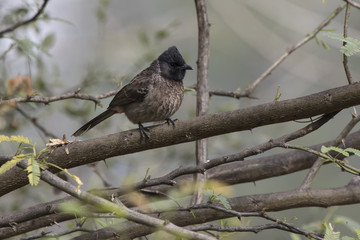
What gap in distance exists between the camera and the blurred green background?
5.50 m

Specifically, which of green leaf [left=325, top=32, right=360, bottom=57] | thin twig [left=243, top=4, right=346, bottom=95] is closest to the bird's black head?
thin twig [left=243, top=4, right=346, bottom=95]

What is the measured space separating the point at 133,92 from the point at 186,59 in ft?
2.52

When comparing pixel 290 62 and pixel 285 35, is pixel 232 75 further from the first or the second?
pixel 290 62

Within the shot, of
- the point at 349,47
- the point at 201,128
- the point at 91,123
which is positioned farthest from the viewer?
the point at 91,123

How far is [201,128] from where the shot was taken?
3.15 metres

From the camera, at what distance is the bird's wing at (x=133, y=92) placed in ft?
15.1

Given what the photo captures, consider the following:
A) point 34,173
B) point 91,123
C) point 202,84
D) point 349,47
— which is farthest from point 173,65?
point 34,173

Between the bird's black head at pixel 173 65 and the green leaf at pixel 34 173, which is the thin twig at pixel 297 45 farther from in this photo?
the green leaf at pixel 34 173

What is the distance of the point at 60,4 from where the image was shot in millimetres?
12133

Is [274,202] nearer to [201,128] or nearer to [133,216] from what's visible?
[201,128]

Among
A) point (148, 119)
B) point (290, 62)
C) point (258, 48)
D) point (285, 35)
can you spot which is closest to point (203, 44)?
point (148, 119)

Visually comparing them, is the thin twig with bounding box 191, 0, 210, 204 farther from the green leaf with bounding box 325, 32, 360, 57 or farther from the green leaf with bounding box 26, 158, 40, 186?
the green leaf with bounding box 26, 158, 40, 186

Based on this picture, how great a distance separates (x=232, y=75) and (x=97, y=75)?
23.0 feet

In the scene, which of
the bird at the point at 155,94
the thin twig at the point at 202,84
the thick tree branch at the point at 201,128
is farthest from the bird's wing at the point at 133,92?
the thick tree branch at the point at 201,128
